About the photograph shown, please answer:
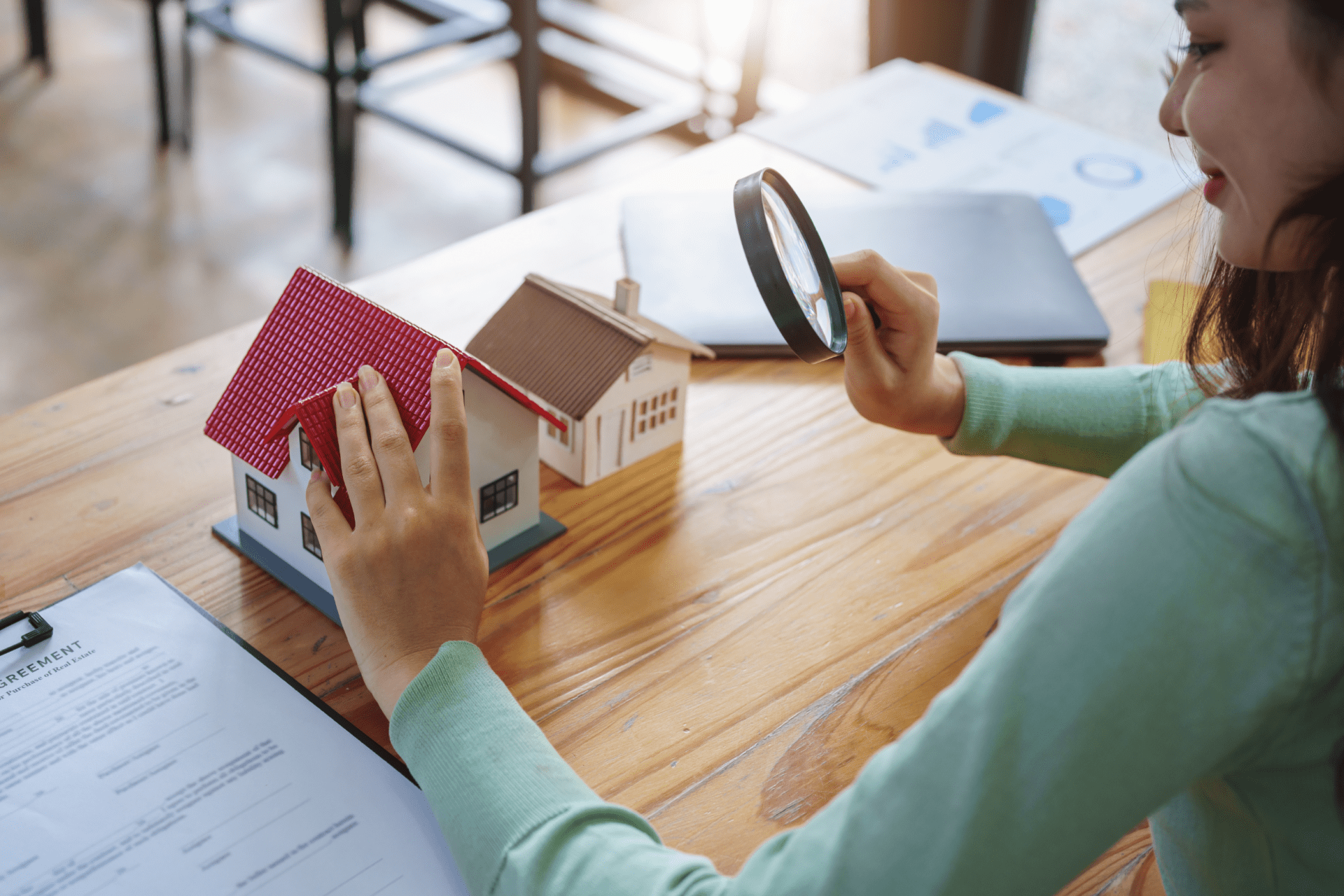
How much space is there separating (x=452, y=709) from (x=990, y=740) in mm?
326

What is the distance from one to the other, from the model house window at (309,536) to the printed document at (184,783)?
0.27ft

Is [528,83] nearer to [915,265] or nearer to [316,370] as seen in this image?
[915,265]

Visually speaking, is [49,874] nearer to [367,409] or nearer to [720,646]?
[367,409]

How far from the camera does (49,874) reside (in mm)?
622

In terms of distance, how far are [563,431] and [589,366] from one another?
0.06 meters

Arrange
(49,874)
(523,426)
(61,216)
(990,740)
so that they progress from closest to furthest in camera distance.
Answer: (990,740)
(49,874)
(523,426)
(61,216)

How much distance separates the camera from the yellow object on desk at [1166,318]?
1198 millimetres

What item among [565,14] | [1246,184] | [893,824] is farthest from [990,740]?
[565,14]

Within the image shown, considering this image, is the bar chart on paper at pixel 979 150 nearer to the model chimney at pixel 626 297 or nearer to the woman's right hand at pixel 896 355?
the woman's right hand at pixel 896 355

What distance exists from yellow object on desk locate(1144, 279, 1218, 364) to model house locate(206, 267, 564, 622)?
0.69 meters

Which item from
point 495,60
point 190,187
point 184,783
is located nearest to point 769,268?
point 184,783

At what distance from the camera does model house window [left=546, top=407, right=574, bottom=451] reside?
93 cm

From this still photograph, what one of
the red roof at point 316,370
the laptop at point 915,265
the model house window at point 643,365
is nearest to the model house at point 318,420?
the red roof at point 316,370

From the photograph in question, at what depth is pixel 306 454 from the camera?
78 cm
